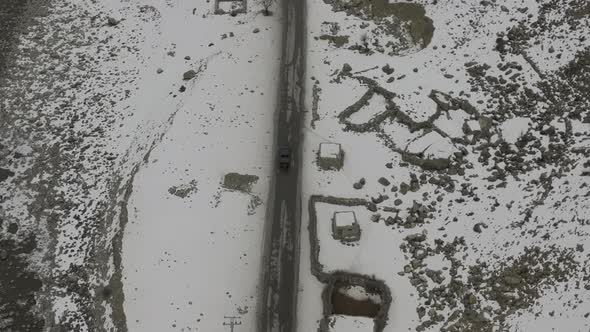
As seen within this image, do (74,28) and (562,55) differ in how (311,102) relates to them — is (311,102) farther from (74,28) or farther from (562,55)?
(74,28)

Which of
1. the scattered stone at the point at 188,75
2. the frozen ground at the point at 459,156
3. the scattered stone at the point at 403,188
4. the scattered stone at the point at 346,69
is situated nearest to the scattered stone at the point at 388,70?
the frozen ground at the point at 459,156

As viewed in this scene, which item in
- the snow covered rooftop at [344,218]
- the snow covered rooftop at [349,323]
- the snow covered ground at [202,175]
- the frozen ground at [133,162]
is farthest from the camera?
the snow covered rooftop at [344,218]

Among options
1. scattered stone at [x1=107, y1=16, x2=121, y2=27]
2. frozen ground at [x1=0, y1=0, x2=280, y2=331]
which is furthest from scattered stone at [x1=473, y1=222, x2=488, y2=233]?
scattered stone at [x1=107, y1=16, x2=121, y2=27]

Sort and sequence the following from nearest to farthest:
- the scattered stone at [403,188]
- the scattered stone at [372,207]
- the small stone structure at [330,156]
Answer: the scattered stone at [372,207]
the scattered stone at [403,188]
the small stone structure at [330,156]

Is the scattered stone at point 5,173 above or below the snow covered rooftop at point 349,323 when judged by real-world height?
above

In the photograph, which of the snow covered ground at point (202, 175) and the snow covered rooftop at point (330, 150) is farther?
the snow covered rooftop at point (330, 150)

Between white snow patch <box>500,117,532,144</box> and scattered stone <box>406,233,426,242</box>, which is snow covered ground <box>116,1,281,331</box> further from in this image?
A: white snow patch <box>500,117,532,144</box>

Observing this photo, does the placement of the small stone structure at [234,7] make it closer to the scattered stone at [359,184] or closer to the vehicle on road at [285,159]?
the vehicle on road at [285,159]

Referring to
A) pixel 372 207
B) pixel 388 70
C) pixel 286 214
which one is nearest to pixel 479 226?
pixel 372 207
